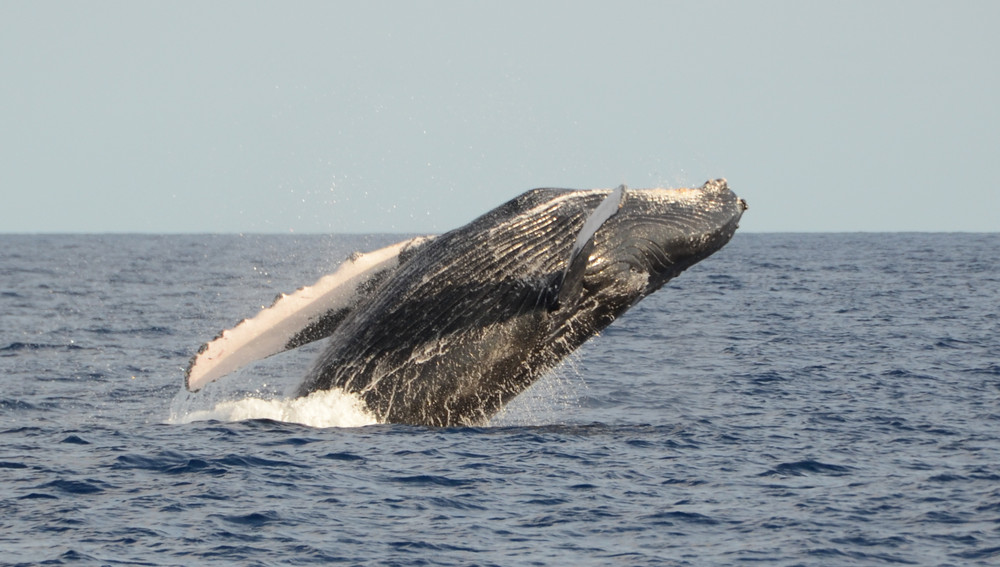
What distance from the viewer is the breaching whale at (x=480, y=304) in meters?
11.6

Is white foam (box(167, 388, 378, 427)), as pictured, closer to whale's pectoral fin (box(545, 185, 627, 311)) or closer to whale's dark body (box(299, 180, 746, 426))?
whale's dark body (box(299, 180, 746, 426))

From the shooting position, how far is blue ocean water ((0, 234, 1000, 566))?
9.26 m

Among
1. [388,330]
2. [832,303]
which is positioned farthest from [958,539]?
[832,303]

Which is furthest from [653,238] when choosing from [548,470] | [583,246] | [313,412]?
[313,412]

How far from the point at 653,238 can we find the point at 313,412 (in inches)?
151

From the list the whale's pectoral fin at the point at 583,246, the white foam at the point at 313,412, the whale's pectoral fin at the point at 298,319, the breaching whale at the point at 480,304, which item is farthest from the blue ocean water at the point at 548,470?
the whale's pectoral fin at the point at 583,246

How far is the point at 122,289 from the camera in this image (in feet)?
148

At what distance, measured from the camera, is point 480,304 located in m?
11.6

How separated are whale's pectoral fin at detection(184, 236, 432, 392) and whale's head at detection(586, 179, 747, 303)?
184cm

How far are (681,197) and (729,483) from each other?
2.84 metres

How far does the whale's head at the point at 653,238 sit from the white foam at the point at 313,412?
2682 millimetres

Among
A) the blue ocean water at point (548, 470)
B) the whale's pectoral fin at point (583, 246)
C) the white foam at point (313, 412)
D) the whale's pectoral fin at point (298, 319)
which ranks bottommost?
the blue ocean water at point (548, 470)

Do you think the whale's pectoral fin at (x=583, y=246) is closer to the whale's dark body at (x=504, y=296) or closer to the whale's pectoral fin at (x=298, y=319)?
the whale's dark body at (x=504, y=296)

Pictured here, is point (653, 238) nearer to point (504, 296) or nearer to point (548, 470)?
point (504, 296)
